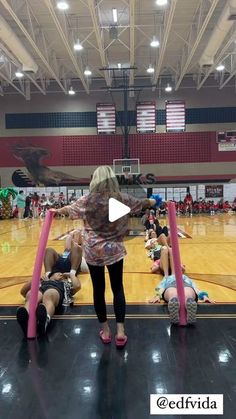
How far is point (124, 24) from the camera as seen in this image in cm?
1377

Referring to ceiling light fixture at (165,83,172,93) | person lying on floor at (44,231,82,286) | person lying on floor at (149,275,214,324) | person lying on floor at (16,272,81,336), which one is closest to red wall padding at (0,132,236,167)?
ceiling light fixture at (165,83,172,93)

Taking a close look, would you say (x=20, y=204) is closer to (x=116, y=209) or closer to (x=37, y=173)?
(x=37, y=173)

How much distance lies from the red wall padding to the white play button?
18983 millimetres

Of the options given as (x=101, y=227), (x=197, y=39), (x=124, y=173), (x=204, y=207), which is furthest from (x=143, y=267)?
(x=204, y=207)

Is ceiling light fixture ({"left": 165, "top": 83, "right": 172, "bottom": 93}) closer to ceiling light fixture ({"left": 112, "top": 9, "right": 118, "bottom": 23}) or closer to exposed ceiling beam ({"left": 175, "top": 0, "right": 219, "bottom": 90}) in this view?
exposed ceiling beam ({"left": 175, "top": 0, "right": 219, "bottom": 90})

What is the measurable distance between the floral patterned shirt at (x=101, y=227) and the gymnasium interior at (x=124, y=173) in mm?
379

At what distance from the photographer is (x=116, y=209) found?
9.85 feet

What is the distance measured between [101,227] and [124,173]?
55.0 ft

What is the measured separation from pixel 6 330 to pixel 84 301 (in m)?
1.19

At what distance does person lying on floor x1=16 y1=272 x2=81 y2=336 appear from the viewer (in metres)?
3.53

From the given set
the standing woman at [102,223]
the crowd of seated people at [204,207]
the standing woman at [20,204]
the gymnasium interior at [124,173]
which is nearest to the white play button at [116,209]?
the standing woman at [102,223]

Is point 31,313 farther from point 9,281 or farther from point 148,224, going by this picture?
point 148,224

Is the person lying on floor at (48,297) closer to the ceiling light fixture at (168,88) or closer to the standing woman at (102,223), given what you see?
the standing woman at (102,223)

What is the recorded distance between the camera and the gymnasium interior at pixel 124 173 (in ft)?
8.95
